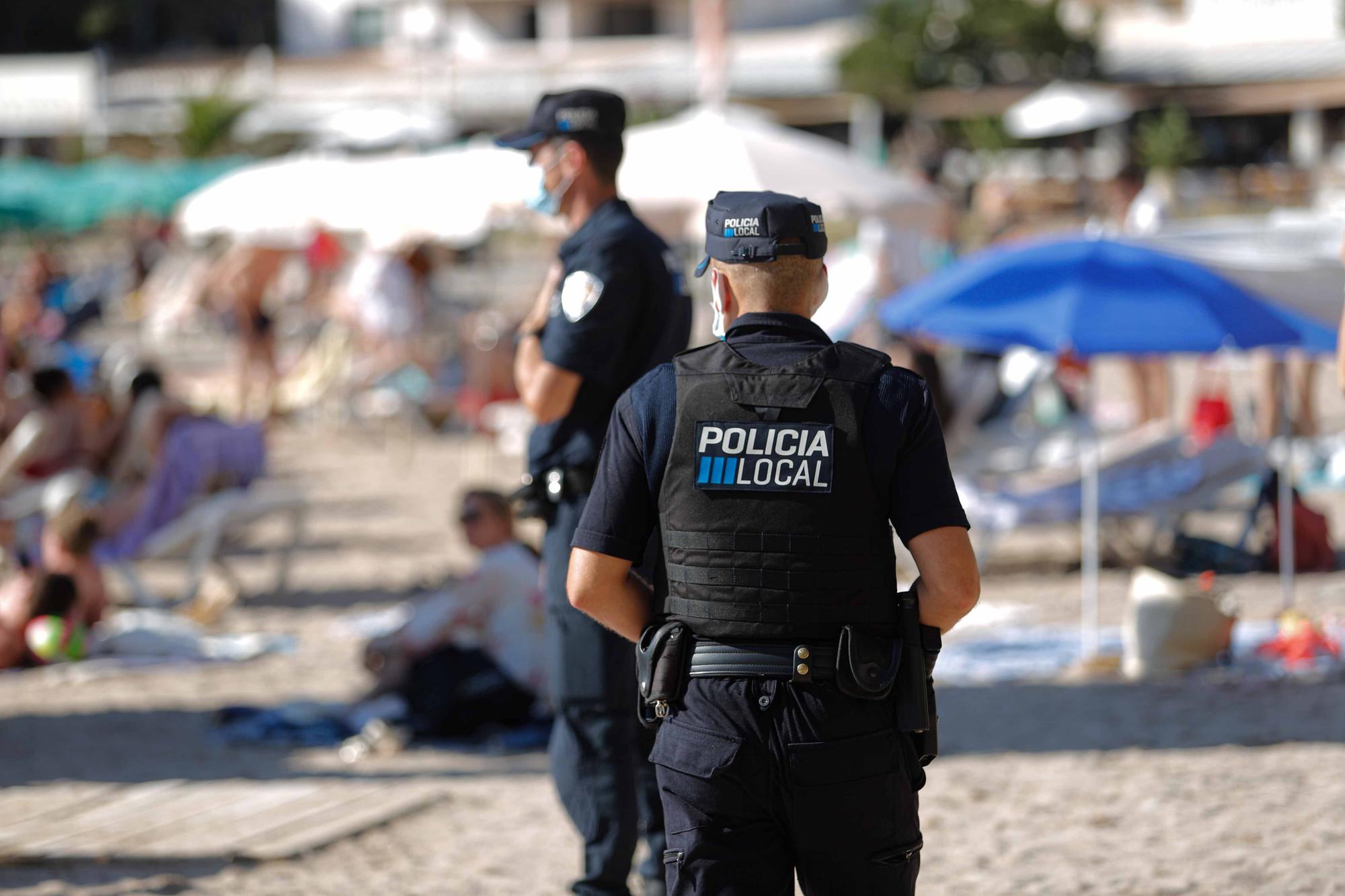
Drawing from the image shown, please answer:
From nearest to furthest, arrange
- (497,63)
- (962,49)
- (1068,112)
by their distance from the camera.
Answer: (1068,112), (962,49), (497,63)

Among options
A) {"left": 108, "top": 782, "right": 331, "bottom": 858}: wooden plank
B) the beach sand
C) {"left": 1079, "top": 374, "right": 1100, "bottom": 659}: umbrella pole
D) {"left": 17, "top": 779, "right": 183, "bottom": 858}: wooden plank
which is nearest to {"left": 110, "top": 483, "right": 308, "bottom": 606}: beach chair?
the beach sand

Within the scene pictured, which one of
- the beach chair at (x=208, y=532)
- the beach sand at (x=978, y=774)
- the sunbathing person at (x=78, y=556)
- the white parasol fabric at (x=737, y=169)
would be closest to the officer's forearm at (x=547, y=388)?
the beach sand at (x=978, y=774)

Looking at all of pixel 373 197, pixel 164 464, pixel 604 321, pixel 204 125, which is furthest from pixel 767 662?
pixel 204 125

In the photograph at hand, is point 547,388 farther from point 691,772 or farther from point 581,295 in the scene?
point 691,772

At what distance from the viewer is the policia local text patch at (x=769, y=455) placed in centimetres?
270

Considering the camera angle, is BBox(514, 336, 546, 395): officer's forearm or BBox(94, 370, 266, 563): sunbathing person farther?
BBox(94, 370, 266, 563): sunbathing person

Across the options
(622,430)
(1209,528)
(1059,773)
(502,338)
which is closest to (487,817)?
(1059,773)

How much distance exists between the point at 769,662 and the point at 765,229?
0.66 meters

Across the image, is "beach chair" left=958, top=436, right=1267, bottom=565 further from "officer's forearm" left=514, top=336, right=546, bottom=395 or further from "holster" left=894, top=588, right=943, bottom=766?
"holster" left=894, top=588, right=943, bottom=766

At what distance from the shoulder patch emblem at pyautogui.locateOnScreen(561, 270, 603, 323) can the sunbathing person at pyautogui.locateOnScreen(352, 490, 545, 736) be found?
8.65 feet

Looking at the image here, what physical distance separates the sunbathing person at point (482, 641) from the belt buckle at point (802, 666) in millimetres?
3692

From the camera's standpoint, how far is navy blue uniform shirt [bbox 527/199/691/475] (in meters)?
3.85

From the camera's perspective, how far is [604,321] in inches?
152

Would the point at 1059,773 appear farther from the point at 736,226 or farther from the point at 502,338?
the point at 502,338
